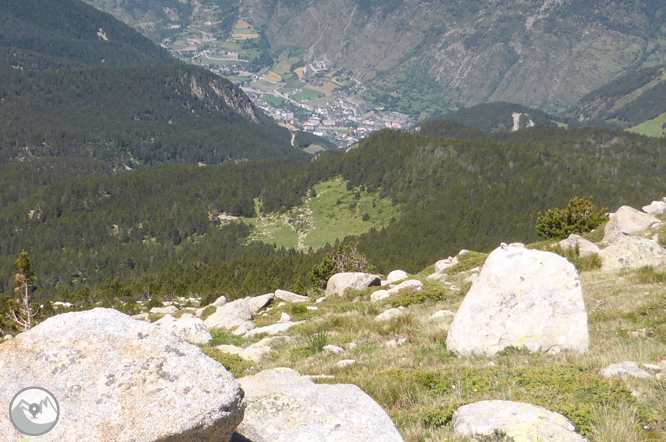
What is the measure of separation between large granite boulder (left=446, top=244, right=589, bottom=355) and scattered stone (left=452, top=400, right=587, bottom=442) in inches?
213

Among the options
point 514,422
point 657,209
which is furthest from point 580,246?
point 514,422

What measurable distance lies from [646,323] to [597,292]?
656cm

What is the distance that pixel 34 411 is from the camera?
6.14m

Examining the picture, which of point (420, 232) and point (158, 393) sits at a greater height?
point (158, 393)

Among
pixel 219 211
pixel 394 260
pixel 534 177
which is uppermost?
pixel 534 177

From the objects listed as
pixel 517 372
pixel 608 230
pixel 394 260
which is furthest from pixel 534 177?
pixel 517 372

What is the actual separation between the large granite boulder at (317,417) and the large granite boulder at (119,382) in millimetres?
1125

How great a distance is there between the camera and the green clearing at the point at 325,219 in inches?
6166

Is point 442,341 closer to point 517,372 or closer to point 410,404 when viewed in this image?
point 517,372

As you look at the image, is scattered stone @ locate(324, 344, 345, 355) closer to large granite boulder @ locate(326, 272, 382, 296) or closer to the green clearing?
large granite boulder @ locate(326, 272, 382, 296)

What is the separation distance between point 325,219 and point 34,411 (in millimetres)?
162898

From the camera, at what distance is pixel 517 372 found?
1127 centimetres

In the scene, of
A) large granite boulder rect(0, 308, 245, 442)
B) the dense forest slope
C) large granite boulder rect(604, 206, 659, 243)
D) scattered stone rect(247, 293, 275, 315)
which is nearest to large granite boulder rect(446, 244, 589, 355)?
large granite boulder rect(0, 308, 245, 442)

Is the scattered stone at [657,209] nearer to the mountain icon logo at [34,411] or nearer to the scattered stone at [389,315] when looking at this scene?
the scattered stone at [389,315]
